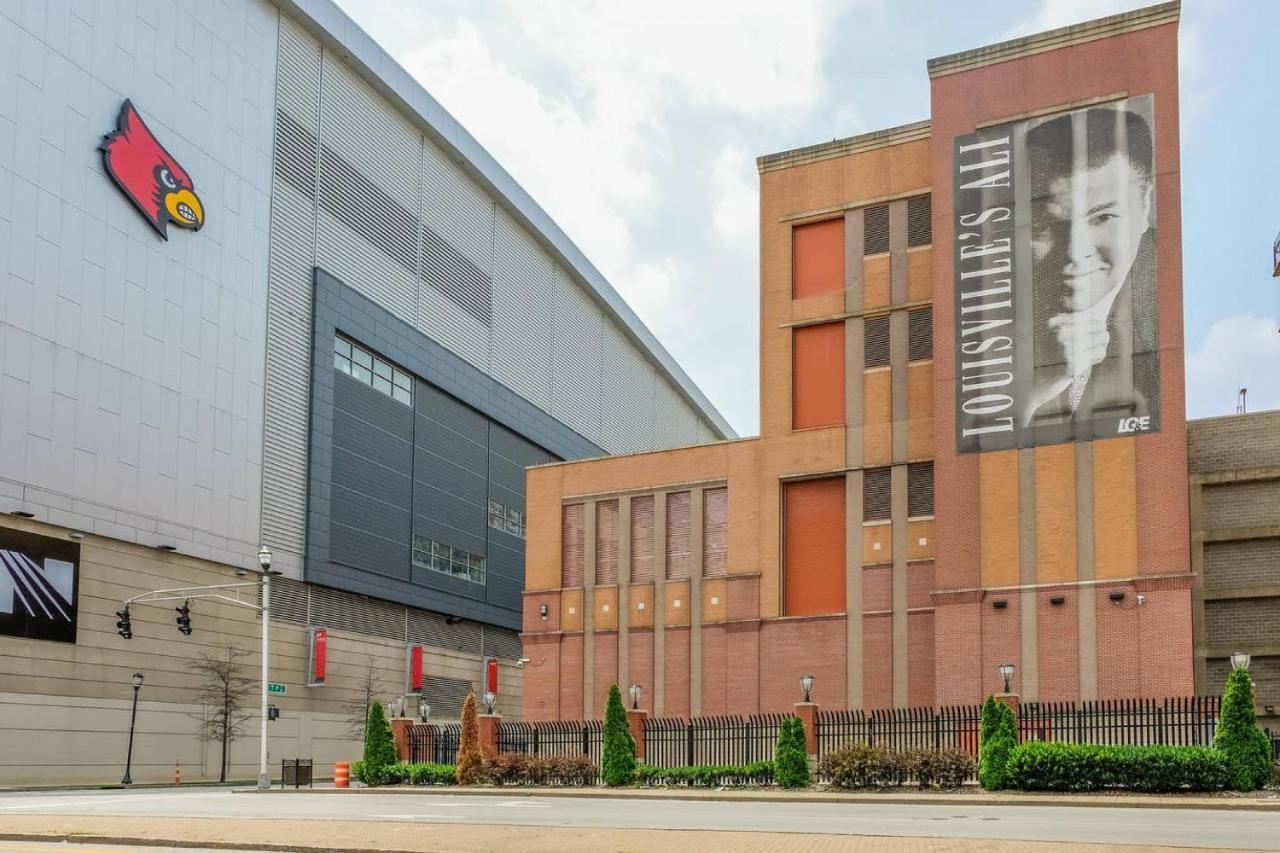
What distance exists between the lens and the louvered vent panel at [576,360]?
104 m

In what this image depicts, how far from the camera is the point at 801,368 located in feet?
174

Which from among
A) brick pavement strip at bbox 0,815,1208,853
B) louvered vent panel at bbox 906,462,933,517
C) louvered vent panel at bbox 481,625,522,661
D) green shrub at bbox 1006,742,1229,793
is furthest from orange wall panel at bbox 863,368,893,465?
louvered vent panel at bbox 481,625,522,661

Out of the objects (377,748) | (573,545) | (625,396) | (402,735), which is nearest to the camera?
(377,748)

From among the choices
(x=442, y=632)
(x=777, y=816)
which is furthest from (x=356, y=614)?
(x=777, y=816)

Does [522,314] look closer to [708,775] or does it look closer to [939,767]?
[708,775]

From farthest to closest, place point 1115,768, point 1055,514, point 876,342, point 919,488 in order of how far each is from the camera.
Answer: point 876,342 → point 919,488 → point 1055,514 → point 1115,768

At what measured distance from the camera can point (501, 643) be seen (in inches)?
3718

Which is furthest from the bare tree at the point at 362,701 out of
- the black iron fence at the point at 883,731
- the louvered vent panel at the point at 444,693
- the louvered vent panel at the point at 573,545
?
the black iron fence at the point at 883,731

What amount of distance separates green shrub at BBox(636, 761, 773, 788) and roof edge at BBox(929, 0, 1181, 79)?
26.1 m

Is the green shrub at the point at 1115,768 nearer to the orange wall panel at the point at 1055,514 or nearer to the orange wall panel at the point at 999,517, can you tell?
the orange wall panel at the point at 1055,514

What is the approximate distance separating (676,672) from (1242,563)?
20.6 m

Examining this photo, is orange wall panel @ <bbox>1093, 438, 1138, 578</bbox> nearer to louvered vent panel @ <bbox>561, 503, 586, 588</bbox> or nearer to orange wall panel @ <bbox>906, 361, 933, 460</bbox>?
orange wall panel @ <bbox>906, 361, 933, 460</bbox>

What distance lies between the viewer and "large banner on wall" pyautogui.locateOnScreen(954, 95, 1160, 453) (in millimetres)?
45656

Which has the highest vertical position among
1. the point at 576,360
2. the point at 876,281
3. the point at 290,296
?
the point at 576,360
